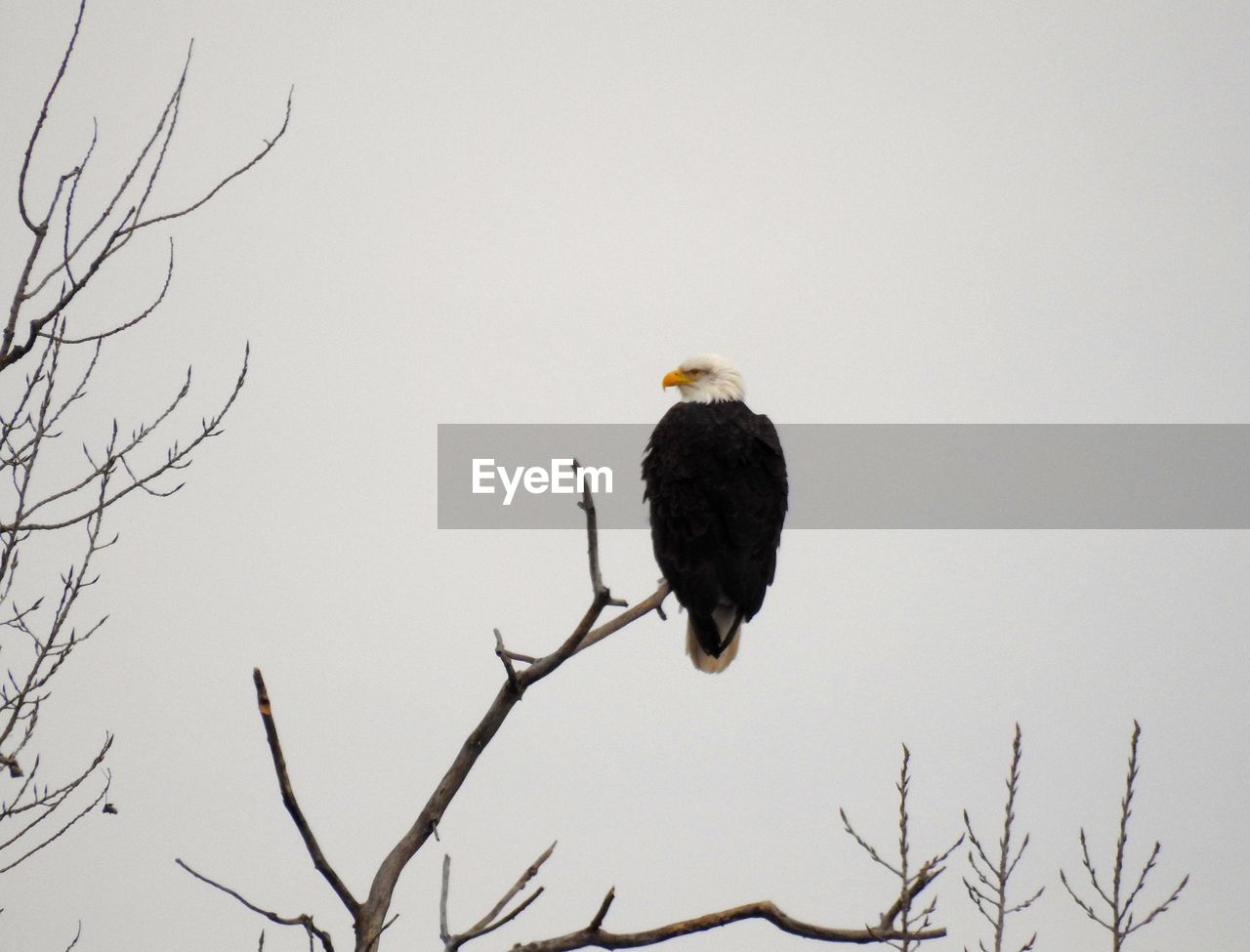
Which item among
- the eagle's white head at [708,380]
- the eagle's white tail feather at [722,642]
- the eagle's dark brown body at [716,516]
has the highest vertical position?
the eagle's white head at [708,380]

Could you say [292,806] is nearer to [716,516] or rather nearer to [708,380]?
[716,516]

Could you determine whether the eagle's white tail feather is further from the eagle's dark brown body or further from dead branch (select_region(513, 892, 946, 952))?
dead branch (select_region(513, 892, 946, 952))

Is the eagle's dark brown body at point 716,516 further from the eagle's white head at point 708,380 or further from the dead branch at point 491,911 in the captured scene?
the dead branch at point 491,911

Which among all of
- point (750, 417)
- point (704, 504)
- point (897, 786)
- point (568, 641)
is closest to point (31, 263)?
point (568, 641)

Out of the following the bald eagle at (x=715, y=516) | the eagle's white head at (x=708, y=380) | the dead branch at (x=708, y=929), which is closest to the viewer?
the dead branch at (x=708, y=929)

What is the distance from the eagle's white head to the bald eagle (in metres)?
0.54

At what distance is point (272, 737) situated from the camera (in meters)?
1.87

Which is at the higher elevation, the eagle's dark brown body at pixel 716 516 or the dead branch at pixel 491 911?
the eagle's dark brown body at pixel 716 516

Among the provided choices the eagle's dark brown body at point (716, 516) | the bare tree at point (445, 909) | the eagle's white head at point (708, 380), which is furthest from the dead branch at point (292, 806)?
the eagle's white head at point (708, 380)

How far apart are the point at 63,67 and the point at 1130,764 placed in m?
2.62

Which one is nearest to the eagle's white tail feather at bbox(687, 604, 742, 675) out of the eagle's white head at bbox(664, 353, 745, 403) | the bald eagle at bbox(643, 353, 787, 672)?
the bald eagle at bbox(643, 353, 787, 672)

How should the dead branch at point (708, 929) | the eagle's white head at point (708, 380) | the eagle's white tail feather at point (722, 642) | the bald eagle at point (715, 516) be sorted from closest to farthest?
the dead branch at point (708, 929)
the bald eagle at point (715, 516)
the eagle's white tail feather at point (722, 642)
the eagle's white head at point (708, 380)

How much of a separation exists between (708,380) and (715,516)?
3.75 feet

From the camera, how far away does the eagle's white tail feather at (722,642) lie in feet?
18.6
